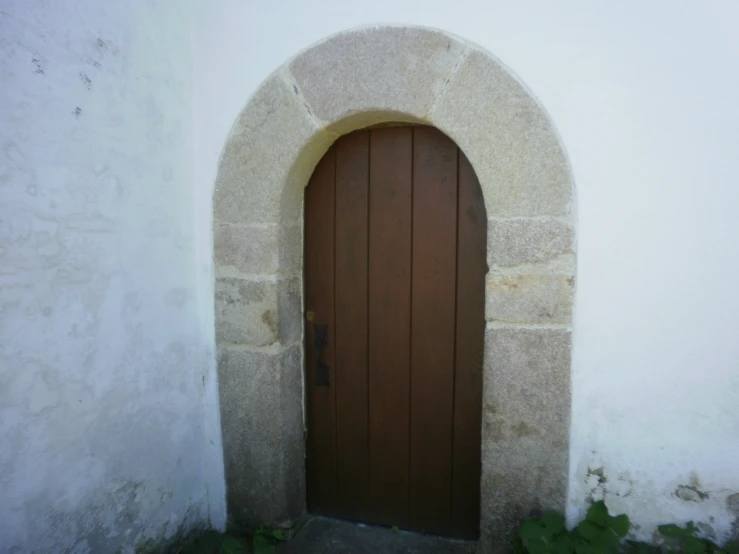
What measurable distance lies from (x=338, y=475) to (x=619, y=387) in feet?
4.33

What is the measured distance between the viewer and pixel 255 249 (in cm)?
217

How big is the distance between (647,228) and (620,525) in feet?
3.25

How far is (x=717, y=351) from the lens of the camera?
1.65 meters

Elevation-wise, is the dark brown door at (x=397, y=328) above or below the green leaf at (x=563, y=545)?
above

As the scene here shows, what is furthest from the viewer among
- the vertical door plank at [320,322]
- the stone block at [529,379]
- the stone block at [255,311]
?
the vertical door plank at [320,322]

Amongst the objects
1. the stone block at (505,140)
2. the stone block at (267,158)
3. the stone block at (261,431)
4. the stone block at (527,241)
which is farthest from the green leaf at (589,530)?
the stone block at (267,158)

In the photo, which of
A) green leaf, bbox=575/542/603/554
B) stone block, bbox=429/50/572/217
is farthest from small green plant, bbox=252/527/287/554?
stone block, bbox=429/50/572/217

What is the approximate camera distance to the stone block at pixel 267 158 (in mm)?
2072

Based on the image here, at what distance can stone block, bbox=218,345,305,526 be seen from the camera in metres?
2.21

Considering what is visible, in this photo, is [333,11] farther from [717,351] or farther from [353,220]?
[717,351]

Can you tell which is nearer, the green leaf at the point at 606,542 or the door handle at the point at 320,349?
the green leaf at the point at 606,542

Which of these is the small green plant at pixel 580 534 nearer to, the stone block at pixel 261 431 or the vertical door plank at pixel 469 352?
the vertical door plank at pixel 469 352

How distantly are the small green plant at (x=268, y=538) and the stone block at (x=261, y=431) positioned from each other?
0.04 meters

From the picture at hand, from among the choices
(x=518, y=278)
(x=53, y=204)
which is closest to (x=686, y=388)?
(x=518, y=278)
